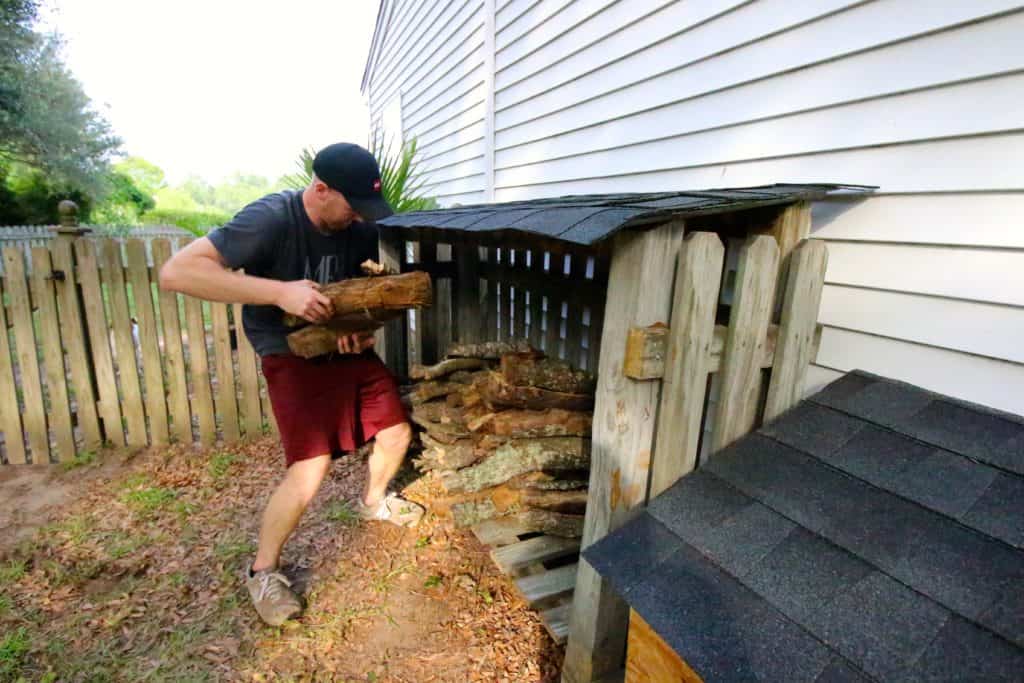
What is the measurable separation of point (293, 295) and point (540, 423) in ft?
4.37

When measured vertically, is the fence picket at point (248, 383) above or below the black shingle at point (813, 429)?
below

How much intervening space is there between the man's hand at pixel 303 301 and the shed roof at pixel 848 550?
147 cm

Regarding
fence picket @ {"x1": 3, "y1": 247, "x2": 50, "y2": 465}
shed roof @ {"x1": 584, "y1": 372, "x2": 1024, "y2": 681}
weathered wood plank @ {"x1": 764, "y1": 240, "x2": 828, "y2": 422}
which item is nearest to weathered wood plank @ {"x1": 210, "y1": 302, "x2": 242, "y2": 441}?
fence picket @ {"x1": 3, "y1": 247, "x2": 50, "y2": 465}

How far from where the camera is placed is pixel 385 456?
301 centimetres

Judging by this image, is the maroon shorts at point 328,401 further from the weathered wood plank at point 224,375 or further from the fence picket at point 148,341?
the fence picket at point 148,341

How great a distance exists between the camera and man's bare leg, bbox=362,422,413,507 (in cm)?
295

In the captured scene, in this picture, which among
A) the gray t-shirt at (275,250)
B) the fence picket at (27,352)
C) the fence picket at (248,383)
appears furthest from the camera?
the fence picket at (248,383)

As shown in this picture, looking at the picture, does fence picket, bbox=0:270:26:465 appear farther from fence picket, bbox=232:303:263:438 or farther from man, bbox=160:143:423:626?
man, bbox=160:143:423:626

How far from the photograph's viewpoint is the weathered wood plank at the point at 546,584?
2220mm

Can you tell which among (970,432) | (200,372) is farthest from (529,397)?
(200,372)

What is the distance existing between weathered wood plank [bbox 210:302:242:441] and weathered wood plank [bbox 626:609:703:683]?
3802 mm

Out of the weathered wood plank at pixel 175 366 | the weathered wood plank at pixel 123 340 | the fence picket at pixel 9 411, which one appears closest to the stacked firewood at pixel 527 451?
the weathered wood plank at pixel 175 366

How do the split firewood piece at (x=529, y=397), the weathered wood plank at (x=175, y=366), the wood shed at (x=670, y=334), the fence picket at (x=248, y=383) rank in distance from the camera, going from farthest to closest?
the fence picket at (x=248, y=383), the weathered wood plank at (x=175, y=366), the split firewood piece at (x=529, y=397), the wood shed at (x=670, y=334)

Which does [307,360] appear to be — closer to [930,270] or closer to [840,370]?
[840,370]
